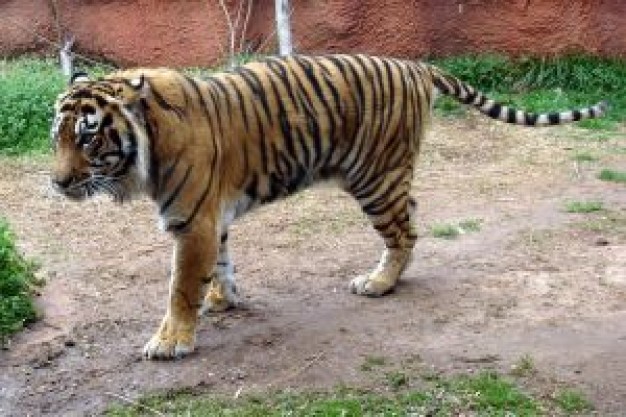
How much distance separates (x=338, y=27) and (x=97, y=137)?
252 inches

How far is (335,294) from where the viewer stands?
5.90 m

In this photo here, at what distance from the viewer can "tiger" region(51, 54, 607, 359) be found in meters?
4.86

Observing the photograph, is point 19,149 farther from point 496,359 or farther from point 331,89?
point 496,359

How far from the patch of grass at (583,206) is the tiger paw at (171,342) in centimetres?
303

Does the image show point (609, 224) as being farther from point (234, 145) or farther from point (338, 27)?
point (338, 27)

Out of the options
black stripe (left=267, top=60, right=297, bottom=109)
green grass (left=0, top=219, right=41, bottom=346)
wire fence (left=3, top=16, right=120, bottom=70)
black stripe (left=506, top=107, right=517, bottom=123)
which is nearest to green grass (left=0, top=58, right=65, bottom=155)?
wire fence (left=3, top=16, right=120, bottom=70)

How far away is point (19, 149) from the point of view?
8828mm

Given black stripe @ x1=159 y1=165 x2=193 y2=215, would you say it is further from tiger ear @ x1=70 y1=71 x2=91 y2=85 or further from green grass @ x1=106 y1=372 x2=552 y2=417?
green grass @ x1=106 y1=372 x2=552 y2=417

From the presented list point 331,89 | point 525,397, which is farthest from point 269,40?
point 525,397

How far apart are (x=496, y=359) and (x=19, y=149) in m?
5.13

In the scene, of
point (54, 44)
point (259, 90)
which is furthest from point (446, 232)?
point (54, 44)

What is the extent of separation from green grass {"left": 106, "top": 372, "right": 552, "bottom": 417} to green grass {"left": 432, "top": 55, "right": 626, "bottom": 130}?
5275mm

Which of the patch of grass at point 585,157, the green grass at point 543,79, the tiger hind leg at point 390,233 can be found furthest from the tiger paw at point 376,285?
the green grass at point 543,79

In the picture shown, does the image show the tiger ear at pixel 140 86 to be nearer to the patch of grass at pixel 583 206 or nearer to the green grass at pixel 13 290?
the green grass at pixel 13 290
